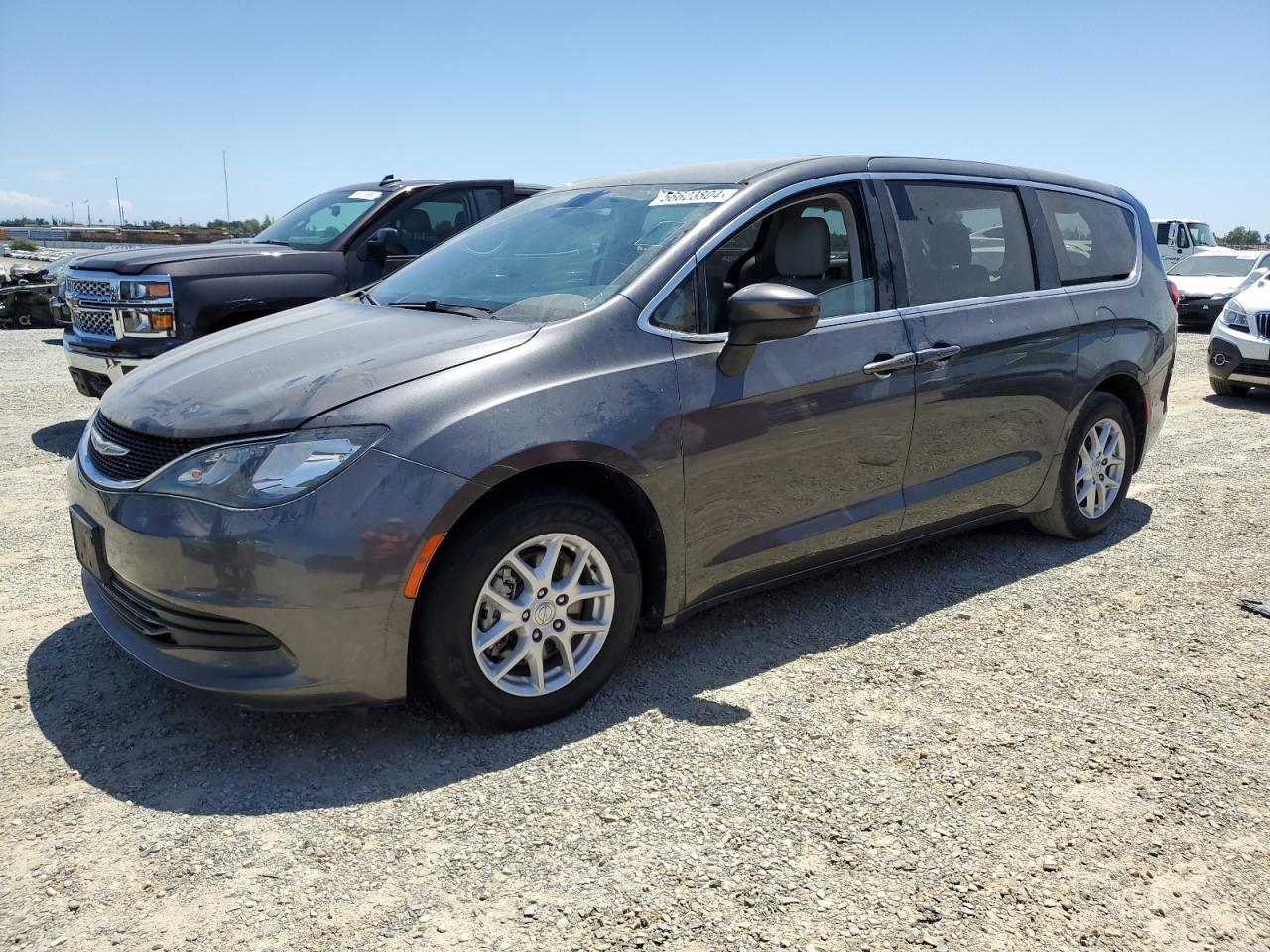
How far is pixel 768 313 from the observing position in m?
3.36

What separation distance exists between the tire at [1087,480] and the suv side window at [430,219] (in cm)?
513

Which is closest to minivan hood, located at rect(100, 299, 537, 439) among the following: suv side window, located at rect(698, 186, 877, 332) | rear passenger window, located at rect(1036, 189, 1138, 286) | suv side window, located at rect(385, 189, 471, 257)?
suv side window, located at rect(698, 186, 877, 332)

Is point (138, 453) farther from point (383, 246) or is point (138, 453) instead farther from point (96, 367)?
point (383, 246)

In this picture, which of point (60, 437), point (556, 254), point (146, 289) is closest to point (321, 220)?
point (146, 289)

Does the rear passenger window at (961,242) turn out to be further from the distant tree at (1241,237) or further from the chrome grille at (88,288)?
the distant tree at (1241,237)

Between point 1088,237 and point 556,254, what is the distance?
2835 millimetres

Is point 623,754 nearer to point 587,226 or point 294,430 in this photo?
point 294,430

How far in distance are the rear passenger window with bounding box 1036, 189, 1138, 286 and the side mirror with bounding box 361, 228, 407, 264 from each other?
4478 millimetres

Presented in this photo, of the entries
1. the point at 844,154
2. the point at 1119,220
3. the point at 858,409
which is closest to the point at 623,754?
the point at 858,409

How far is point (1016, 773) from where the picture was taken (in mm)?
3057

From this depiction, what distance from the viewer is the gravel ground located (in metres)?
2.40

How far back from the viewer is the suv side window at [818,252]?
3.89m

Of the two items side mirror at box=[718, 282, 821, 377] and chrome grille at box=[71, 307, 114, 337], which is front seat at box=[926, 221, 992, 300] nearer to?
side mirror at box=[718, 282, 821, 377]

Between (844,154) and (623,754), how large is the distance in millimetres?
2554
